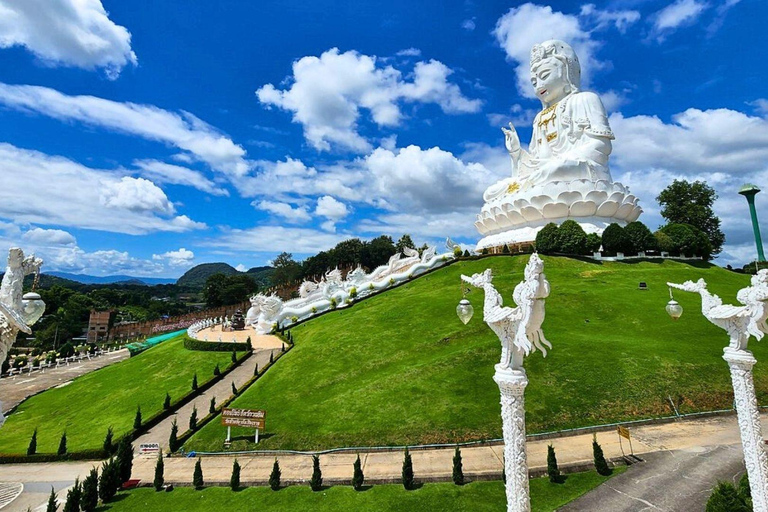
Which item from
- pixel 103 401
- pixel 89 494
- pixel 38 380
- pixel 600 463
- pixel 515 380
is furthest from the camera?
pixel 38 380

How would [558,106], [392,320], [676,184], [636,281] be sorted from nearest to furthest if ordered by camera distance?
[392,320]
[636,281]
[558,106]
[676,184]

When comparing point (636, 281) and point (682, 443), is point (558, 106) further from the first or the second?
point (682, 443)

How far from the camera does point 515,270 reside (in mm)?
35469

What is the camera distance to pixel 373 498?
462 inches

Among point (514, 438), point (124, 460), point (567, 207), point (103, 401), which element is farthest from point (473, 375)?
point (567, 207)

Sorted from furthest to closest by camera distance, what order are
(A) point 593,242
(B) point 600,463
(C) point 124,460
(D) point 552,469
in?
(A) point 593,242, (C) point 124,460, (B) point 600,463, (D) point 552,469

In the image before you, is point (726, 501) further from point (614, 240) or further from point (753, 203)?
point (753, 203)

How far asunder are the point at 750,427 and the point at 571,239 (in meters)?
31.7

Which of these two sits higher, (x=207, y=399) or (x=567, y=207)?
(x=567, y=207)

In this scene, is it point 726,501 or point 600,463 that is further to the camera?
point 600,463

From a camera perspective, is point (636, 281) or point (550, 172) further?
point (550, 172)

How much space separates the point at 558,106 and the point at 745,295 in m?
45.5

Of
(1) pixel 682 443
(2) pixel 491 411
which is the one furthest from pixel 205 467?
(1) pixel 682 443

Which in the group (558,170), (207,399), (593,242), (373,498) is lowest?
(373,498)
